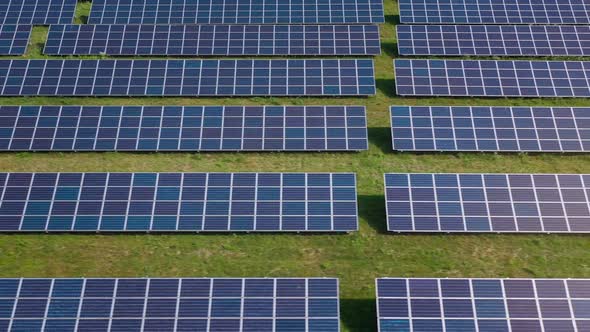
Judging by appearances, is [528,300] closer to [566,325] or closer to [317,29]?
[566,325]

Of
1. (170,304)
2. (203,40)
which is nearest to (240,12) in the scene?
(203,40)

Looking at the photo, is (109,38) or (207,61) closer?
(207,61)

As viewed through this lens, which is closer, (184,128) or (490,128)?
(490,128)

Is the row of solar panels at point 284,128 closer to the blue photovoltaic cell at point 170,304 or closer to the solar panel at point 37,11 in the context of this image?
the blue photovoltaic cell at point 170,304

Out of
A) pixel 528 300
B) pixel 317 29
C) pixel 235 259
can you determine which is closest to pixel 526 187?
pixel 528 300

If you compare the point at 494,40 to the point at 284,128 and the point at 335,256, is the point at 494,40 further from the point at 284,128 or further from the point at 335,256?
the point at 335,256

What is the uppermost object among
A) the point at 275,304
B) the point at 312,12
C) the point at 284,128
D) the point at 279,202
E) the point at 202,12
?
the point at 312,12

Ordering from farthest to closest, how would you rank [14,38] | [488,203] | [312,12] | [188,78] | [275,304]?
[312,12] < [14,38] < [188,78] < [488,203] < [275,304]
